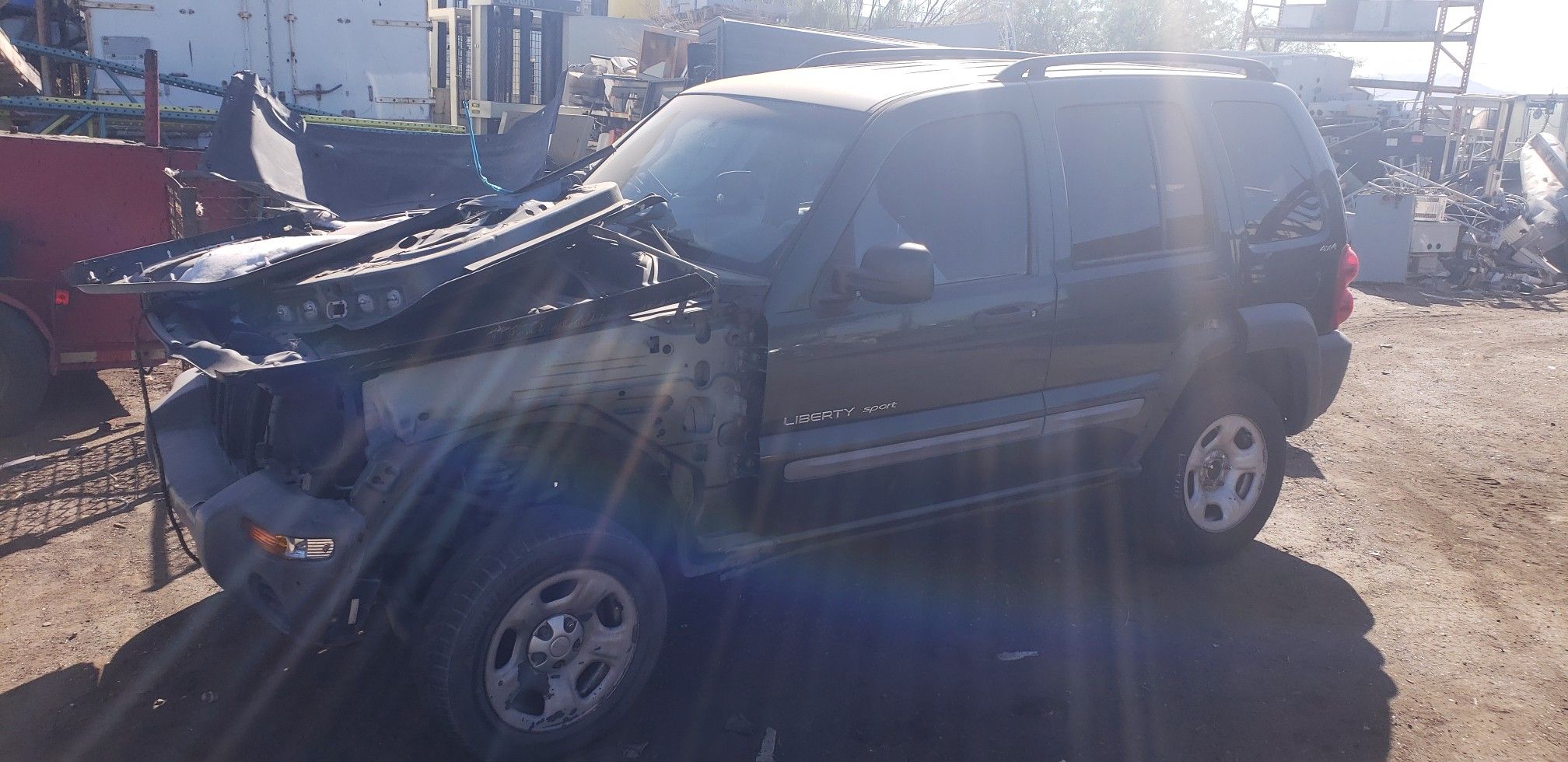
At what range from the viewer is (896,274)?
3.50 m

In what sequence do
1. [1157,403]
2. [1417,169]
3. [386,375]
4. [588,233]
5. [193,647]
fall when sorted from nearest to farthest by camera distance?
[386,375] < [588,233] < [193,647] < [1157,403] < [1417,169]

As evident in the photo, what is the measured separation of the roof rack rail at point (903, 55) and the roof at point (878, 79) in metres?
0.04

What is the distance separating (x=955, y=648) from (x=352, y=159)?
3684 millimetres

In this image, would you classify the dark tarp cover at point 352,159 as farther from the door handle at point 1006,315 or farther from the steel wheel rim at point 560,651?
the door handle at point 1006,315

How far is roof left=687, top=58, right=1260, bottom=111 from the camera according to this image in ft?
13.7

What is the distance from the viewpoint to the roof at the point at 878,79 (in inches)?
165

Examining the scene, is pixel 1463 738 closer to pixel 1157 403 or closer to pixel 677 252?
pixel 1157 403

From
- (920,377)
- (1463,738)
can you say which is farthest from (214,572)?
(1463,738)

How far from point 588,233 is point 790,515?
121 centimetres

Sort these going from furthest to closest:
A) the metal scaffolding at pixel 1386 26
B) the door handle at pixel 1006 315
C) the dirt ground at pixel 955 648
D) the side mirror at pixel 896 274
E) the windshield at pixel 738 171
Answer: the metal scaffolding at pixel 1386 26 < the door handle at pixel 1006 315 < the windshield at pixel 738 171 < the dirt ground at pixel 955 648 < the side mirror at pixel 896 274

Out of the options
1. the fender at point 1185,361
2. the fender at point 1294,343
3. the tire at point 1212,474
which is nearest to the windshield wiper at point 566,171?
the fender at point 1185,361

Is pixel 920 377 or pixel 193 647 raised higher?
pixel 920 377

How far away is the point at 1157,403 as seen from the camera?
4.69 meters

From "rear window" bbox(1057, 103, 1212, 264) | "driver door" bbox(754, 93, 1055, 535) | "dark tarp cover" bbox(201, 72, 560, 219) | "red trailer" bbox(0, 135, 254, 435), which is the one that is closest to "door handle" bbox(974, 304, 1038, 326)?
"driver door" bbox(754, 93, 1055, 535)
